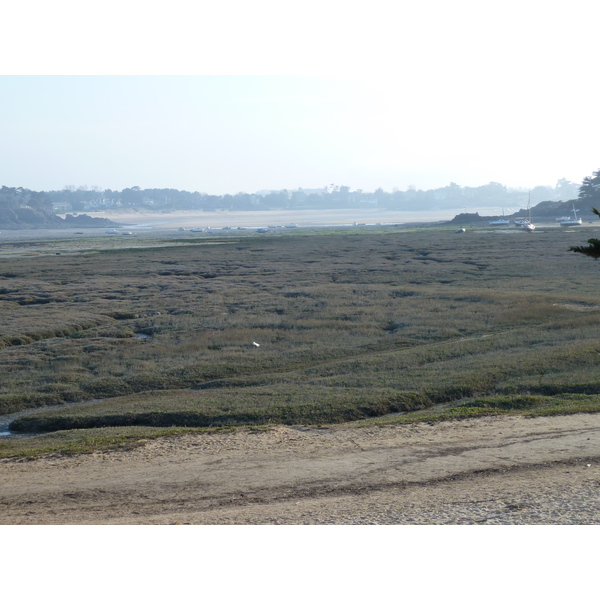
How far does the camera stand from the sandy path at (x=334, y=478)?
33.9 ft

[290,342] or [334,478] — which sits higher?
[334,478]

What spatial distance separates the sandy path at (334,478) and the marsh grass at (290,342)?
242 cm

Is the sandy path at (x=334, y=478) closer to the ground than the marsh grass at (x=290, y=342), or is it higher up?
higher up

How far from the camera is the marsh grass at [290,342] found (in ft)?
60.7

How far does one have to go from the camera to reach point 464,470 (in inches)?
482

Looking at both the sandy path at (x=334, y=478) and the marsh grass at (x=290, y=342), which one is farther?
the marsh grass at (x=290, y=342)

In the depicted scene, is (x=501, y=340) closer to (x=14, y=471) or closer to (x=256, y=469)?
(x=256, y=469)

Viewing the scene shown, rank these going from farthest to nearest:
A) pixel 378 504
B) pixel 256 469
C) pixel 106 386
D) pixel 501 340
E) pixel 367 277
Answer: pixel 367 277, pixel 501 340, pixel 106 386, pixel 256 469, pixel 378 504

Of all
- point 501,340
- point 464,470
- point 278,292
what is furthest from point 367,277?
point 464,470

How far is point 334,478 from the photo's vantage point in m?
12.0

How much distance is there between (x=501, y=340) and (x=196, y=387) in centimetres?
1178

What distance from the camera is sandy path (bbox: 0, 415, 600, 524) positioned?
33.9ft

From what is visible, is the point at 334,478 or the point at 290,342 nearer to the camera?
the point at 334,478

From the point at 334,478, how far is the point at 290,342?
15735 mm
